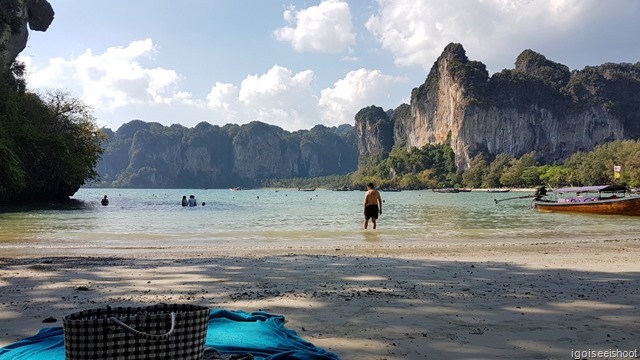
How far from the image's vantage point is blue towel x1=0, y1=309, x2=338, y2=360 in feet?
11.4

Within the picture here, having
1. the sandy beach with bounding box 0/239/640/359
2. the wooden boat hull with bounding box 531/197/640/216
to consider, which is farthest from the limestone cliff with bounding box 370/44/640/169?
the sandy beach with bounding box 0/239/640/359

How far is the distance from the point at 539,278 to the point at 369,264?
2.95 m

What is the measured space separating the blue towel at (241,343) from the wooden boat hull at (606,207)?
98.8 ft

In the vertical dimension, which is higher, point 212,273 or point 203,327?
point 203,327

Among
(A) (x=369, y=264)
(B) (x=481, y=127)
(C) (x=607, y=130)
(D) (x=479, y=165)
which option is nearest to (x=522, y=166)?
(D) (x=479, y=165)

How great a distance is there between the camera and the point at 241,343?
3762 mm

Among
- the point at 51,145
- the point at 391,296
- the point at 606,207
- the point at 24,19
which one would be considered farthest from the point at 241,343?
the point at 24,19

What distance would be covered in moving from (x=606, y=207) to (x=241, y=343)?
1216 inches

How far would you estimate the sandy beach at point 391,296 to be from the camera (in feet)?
13.3

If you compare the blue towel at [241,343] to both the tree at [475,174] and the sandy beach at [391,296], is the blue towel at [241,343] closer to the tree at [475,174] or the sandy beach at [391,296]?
the sandy beach at [391,296]

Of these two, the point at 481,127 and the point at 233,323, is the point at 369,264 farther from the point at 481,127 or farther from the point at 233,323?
the point at 481,127

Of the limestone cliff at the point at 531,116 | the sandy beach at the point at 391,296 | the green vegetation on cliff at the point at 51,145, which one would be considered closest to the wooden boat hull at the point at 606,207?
the sandy beach at the point at 391,296

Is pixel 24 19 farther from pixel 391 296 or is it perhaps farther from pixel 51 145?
pixel 391 296

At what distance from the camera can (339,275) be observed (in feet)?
24.7
